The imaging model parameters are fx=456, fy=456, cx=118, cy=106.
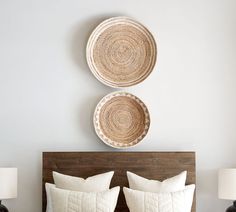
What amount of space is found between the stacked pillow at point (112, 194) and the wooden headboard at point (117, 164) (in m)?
0.18

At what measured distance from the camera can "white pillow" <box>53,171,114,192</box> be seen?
3385mm

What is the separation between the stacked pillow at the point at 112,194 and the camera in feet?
10.4

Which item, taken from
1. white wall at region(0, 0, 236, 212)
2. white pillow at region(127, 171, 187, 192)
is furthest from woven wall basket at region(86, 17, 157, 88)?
white pillow at region(127, 171, 187, 192)

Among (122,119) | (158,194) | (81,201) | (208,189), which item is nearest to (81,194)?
(81,201)

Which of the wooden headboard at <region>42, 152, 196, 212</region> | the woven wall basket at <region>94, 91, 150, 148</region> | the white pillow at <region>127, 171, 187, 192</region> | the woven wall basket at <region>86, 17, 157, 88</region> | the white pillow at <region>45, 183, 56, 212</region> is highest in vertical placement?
the woven wall basket at <region>86, 17, 157, 88</region>

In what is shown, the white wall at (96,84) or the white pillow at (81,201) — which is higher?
the white wall at (96,84)

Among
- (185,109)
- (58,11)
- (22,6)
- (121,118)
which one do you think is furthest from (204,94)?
(22,6)

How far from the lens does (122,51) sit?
3865 millimetres

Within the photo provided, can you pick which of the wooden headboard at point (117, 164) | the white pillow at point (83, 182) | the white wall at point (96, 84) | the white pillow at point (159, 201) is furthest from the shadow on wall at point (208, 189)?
the white pillow at point (83, 182)

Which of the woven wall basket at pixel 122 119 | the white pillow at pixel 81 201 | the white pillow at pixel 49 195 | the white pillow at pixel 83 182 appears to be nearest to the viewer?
the white pillow at pixel 81 201

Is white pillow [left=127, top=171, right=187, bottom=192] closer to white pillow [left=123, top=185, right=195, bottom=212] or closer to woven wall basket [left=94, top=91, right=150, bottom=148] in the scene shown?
white pillow [left=123, top=185, right=195, bottom=212]

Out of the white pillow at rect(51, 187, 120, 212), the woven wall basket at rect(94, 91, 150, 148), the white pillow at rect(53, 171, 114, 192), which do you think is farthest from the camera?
the woven wall basket at rect(94, 91, 150, 148)

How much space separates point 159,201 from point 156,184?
246mm

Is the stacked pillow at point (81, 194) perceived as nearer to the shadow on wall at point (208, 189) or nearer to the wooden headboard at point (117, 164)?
the wooden headboard at point (117, 164)
